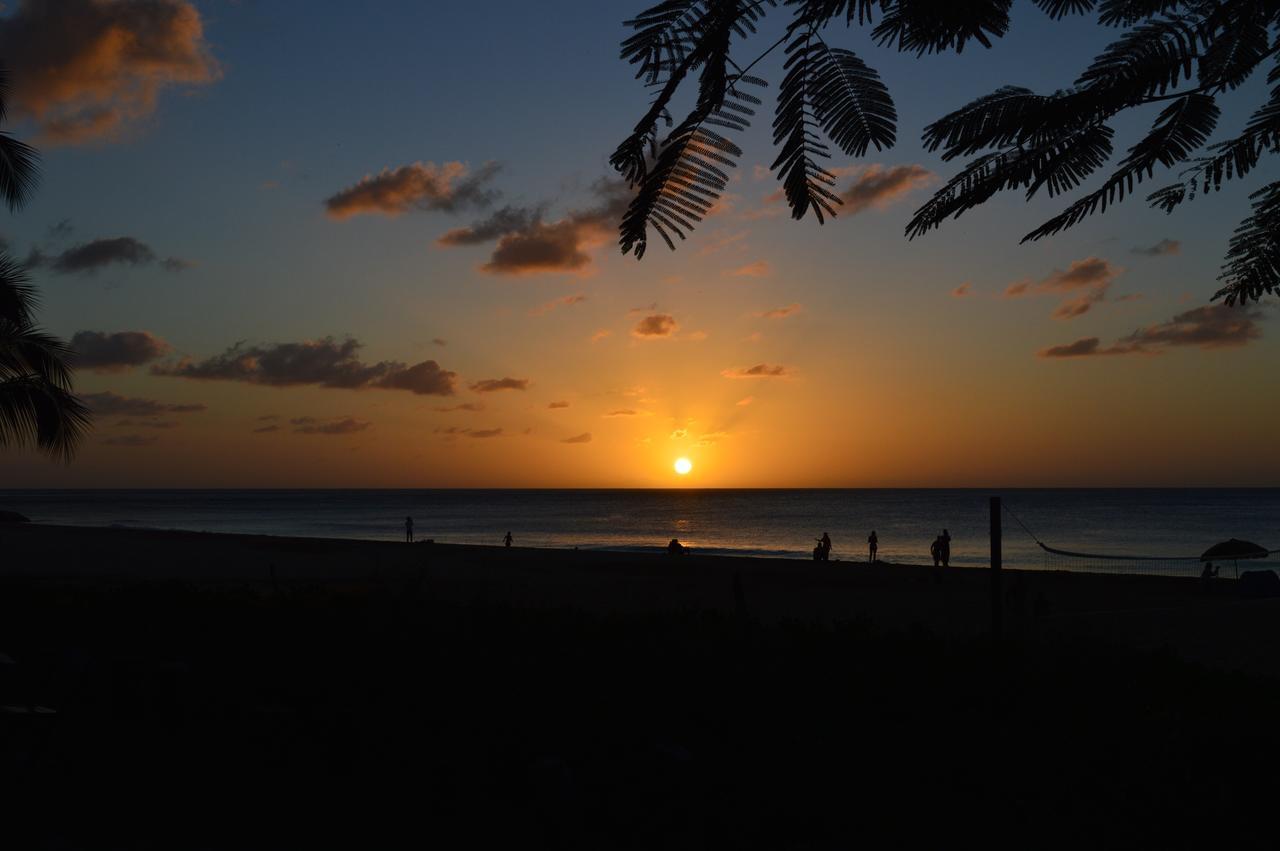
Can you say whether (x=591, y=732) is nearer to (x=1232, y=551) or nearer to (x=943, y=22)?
(x=943, y=22)

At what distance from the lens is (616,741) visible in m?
6.94

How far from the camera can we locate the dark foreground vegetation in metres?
6.12

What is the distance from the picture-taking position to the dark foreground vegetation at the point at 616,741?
6.12 m

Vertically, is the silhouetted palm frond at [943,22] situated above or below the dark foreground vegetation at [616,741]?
above

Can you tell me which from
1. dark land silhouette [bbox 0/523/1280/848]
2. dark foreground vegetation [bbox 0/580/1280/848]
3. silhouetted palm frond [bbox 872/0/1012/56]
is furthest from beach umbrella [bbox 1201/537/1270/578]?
silhouetted palm frond [bbox 872/0/1012/56]

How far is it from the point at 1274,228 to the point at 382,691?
728cm

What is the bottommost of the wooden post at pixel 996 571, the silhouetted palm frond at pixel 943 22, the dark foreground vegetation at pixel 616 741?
the dark foreground vegetation at pixel 616 741

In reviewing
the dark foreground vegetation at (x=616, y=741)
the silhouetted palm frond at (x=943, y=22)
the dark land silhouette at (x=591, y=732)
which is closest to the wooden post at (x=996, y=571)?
the dark land silhouette at (x=591, y=732)

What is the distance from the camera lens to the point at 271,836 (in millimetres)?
6082

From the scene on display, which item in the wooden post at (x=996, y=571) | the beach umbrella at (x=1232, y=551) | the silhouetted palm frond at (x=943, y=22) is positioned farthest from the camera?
the beach umbrella at (x=1232, y=551)

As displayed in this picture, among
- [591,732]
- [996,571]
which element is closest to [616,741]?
[591,732]

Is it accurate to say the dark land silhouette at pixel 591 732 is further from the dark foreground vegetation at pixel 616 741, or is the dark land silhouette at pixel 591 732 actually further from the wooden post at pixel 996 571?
the wooden post at pixel 996 571

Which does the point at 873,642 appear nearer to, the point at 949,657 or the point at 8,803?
the point at 949,657

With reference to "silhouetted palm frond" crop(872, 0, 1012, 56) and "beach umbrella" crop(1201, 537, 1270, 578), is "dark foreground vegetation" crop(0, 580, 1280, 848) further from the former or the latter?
"beach umbrella" crop(1201, 537, 1270, 578)
